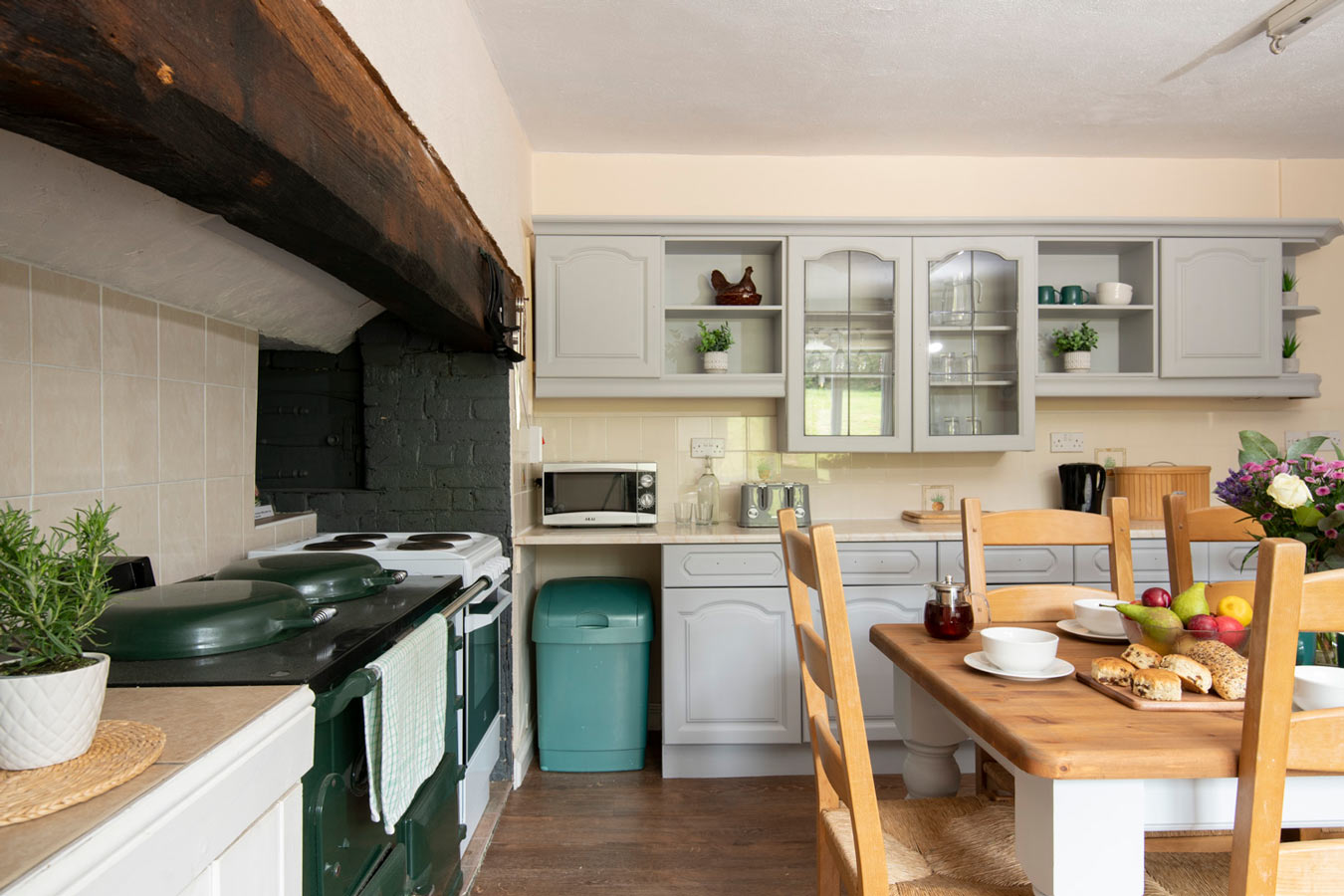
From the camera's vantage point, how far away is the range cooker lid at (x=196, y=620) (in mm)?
1253

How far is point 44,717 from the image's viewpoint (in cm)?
76

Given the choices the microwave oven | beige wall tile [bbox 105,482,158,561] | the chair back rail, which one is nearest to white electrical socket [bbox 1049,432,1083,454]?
the microwave oven

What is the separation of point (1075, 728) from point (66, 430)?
181cm

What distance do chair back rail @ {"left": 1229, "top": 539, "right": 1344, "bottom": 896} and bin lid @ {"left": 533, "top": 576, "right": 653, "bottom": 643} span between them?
86.8 inches

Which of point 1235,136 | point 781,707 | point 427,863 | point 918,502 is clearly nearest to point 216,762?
point 427,863

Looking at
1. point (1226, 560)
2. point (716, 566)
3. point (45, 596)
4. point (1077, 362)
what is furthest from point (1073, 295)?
point (45, 596)

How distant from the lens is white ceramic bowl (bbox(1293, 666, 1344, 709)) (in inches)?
46.9

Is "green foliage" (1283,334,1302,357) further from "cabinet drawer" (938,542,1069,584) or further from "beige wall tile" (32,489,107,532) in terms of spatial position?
"beige wall tile" (32,489,107,532)

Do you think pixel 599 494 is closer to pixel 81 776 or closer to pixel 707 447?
pixel 707 447

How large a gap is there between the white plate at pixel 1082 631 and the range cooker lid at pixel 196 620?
1534 mm

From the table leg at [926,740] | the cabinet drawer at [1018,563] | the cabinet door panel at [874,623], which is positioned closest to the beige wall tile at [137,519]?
the table leg at [926,740]

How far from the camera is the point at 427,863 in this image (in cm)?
177

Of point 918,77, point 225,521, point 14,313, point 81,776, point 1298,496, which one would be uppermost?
point 918,77

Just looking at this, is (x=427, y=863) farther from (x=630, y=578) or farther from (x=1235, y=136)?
(x=1235, y=136)
